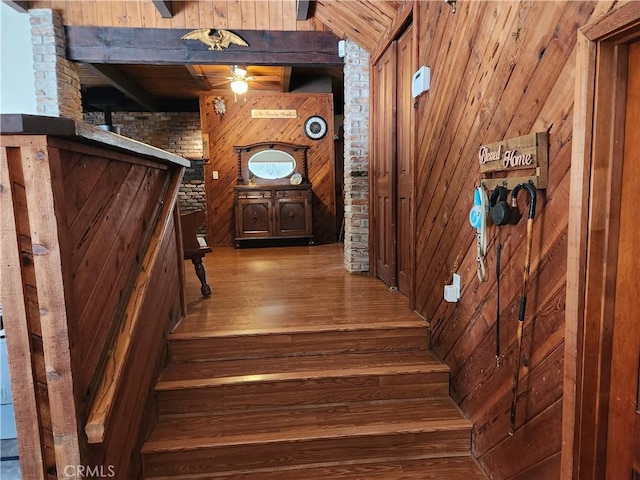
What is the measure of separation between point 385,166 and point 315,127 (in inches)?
121

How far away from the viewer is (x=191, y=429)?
6.80 feet

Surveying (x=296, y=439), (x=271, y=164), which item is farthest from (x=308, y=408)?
(x=271, y=164)

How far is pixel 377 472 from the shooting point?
194cm

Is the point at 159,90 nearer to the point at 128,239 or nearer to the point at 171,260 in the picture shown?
the point at 171,260

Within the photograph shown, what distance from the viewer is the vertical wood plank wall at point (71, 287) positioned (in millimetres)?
1169

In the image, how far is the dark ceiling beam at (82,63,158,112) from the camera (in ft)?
16.6

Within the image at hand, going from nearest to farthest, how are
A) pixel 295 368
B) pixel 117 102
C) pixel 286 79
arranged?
1. pixel 295 368
2. pixel 286 79
3. pixel 117 102

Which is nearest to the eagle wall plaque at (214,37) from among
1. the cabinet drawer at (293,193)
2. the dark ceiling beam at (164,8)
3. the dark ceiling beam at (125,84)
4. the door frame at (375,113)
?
the dark ceiling beam at (164,8)

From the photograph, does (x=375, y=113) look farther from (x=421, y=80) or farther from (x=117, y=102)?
(x=117, y=102)

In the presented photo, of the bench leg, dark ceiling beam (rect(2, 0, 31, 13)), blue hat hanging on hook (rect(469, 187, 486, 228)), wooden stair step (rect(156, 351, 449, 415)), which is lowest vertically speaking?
wooden stair step (rect(156, 351, 449, 415))

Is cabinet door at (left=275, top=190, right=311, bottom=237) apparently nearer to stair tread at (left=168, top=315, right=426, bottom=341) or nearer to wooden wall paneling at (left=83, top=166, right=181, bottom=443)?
stair tread at (left=168, top=315, right=426, bottom=341)

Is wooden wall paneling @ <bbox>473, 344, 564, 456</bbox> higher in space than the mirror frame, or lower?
lower

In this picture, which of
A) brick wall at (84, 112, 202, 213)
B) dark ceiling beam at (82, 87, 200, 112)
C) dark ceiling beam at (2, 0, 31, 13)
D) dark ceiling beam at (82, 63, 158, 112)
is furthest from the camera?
brick wall at (84, 112, 202, 213)

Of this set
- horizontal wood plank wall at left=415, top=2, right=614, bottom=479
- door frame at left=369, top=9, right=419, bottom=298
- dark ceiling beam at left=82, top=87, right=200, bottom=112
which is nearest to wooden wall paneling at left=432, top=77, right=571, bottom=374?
horizontal wood plank wall at left=415, top=2, right=614, bottom=479
